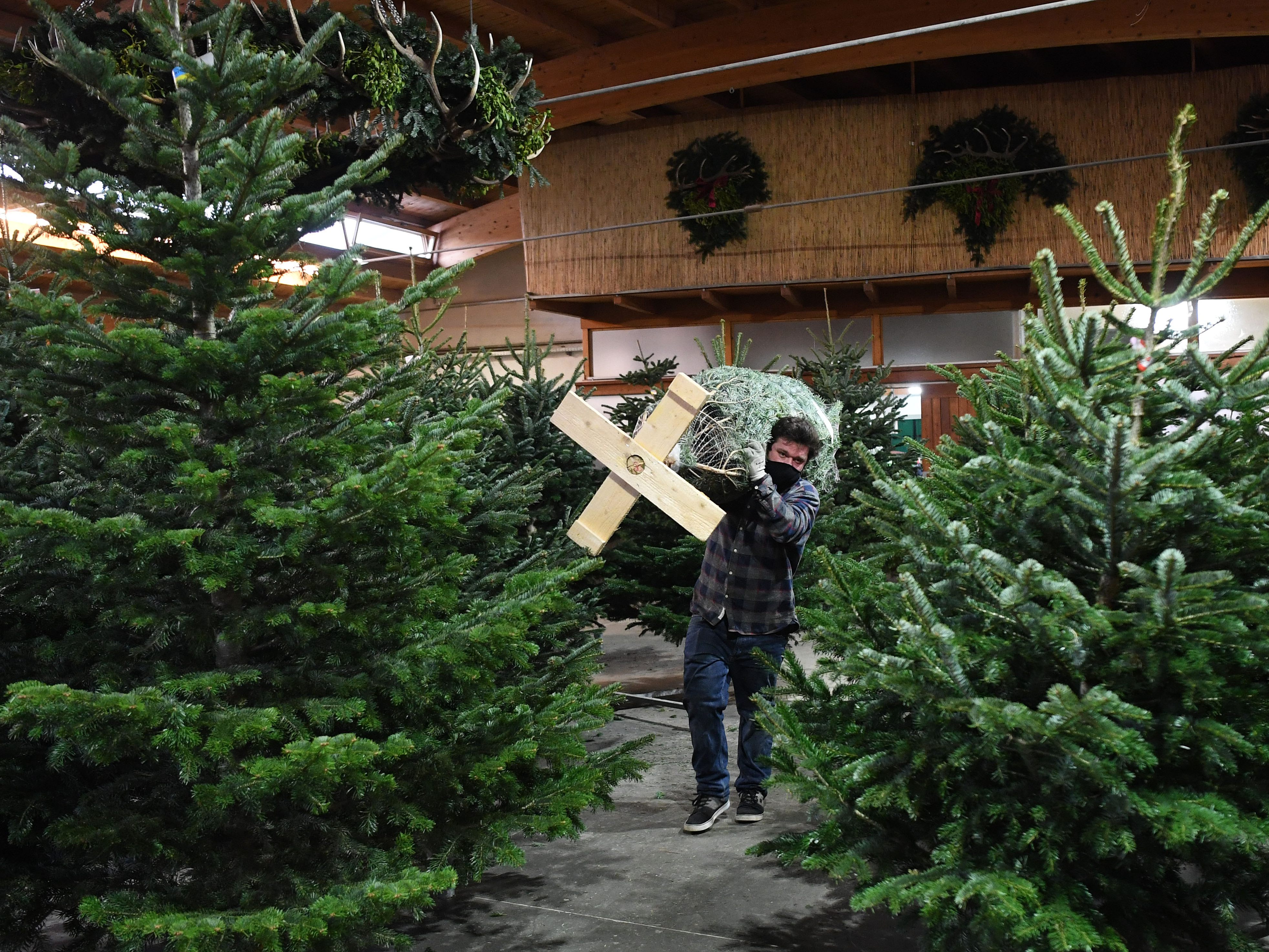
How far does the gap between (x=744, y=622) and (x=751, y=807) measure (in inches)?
33.2

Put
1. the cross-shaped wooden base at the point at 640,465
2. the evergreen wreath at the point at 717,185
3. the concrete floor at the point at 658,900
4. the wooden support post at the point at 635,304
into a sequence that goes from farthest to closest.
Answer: the wooden support post at the point at 635,304 → the evergreen wreath at the point at 717,185 → the cross-shaped wooden base at the point at 640,465 → the concrete floor at the point at 658,900

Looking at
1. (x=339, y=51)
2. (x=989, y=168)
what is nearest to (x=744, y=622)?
(x=339, y=51)

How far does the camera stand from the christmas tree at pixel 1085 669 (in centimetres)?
229

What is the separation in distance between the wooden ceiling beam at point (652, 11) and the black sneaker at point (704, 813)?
6977 millimetres

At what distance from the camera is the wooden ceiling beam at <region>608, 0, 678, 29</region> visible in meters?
9.03

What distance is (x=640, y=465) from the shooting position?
4305mm

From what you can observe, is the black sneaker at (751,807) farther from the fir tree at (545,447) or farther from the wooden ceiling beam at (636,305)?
the wooden ceiling beam at (636,305)

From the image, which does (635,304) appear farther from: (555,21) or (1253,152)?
(1253,152)

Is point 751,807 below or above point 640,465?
below

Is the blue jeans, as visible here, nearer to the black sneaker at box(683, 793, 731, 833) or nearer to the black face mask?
the black sneaker at box(683, 793, 731, 833)

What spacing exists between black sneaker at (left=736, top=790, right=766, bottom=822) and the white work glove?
1454mm

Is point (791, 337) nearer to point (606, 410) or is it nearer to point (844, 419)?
point (606, 410)

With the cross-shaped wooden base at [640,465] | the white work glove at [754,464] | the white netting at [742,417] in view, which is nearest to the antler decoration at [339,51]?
the cross-shaped wooden base at [640,465]

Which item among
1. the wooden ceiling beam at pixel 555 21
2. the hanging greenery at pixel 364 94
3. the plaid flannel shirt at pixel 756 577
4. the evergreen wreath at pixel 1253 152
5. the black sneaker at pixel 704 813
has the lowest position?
the black sneaker at pixel 704 813
